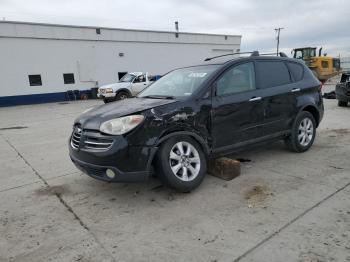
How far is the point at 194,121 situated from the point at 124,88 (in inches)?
536

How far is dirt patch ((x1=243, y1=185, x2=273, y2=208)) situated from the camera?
3.52m

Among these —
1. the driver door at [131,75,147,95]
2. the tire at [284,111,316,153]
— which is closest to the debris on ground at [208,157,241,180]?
the tire at [284,111,316,153]

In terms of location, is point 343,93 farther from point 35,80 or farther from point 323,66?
point 35,80

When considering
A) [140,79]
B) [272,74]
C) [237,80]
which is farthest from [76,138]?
[140,79]

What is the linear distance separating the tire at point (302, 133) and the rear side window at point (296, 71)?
63 cm

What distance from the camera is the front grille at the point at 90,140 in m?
3.46

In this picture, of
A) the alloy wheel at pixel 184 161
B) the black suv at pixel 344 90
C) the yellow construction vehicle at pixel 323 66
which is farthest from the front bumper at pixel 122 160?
the yellow construction vehicle at pixel 323 66

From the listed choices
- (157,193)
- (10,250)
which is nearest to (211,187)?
(157,193)

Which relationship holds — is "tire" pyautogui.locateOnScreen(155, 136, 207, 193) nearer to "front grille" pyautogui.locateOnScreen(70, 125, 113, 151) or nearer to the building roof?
"front grille" pyautogui.locateOnScreen(70, 125, 113, 151)

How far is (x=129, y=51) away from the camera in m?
24.9

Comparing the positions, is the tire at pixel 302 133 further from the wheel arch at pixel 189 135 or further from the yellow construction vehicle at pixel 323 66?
the yellow construction vehicle at pixel 323 66

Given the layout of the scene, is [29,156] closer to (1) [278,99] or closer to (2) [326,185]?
(1) [278,99]

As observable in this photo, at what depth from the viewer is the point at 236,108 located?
4273 mm

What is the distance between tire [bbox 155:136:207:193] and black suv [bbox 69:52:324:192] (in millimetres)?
12
